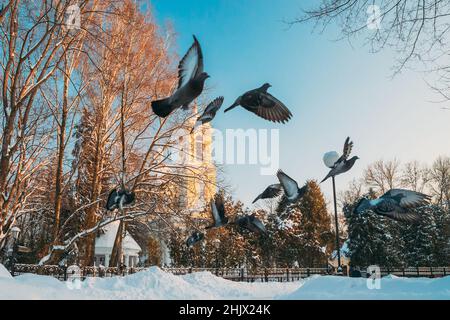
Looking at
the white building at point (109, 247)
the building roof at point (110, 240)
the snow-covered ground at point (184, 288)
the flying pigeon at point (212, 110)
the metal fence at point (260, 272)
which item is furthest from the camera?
the building roof at point (110, 240)

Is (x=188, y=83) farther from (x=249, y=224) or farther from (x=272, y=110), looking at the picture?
(x=249, y=224)

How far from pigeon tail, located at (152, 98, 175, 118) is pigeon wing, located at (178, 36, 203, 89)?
0.25 meters

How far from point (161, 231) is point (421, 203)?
14019mm

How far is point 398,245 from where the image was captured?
28391 millimetres

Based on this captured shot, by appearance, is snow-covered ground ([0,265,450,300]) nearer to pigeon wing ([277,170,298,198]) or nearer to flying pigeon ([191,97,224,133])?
pigeon wing ([277,170,298,198])

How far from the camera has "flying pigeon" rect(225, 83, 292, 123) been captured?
15.7 feet

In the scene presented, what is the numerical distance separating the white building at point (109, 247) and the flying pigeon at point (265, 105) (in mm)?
24973

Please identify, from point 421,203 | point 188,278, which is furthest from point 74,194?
point 421,203

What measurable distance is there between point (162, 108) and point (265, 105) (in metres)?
1.76

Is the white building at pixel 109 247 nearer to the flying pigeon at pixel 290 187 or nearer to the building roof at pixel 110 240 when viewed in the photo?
the building roof at pixel 110 240

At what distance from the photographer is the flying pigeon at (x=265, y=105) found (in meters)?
4.78

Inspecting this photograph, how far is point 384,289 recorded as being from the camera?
5.70 metres

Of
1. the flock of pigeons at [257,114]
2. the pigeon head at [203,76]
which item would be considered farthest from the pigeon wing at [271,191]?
the pigeon head at [203,76]
